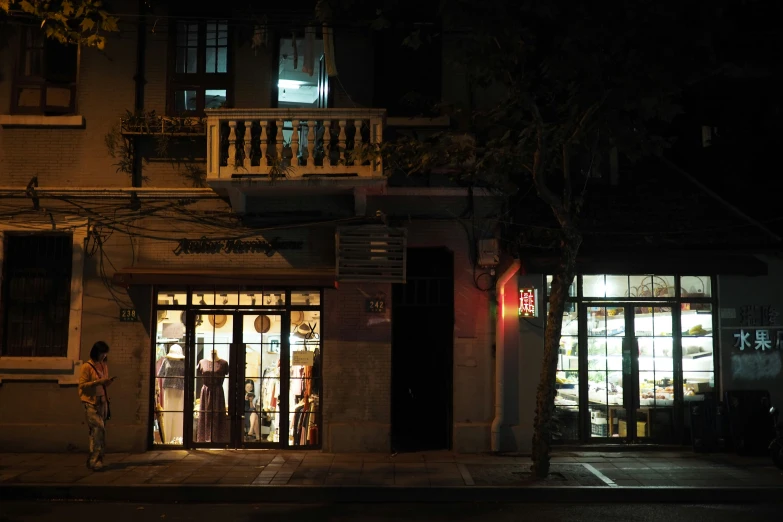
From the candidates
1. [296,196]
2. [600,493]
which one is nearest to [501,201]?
[296,196]

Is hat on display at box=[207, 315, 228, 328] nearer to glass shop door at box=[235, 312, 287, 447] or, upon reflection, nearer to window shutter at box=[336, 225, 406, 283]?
glass shop door at box=[235, 312, 287, 447]

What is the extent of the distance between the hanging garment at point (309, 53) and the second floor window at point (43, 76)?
390cm

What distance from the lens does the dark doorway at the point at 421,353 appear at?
43.5ft

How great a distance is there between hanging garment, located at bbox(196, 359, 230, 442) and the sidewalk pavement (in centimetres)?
32

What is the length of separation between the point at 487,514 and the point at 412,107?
268 inches

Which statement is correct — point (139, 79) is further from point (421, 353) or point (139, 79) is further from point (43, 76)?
point (421, 353)

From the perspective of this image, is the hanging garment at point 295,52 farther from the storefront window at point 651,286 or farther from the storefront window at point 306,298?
the storefront window at point 651,286

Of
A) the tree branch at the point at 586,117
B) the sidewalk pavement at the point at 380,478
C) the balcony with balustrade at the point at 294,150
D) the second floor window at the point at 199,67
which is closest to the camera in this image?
the sidewalk pavement at the point at 380,478

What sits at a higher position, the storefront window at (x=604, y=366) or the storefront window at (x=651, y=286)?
the storefront window at (x=651, y=286)

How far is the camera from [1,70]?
12.6m

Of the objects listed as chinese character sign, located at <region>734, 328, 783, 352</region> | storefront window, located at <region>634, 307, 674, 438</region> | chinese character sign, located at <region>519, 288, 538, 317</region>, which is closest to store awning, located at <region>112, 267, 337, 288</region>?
chinese character sign, located at <region>519, 288, 538, 317</region>

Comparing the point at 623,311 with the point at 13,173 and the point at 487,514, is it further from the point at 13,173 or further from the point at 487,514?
the point at 13,173

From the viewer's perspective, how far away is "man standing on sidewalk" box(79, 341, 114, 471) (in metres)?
10.9

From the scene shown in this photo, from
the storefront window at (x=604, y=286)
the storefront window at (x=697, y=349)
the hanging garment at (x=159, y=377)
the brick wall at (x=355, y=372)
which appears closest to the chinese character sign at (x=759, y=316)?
the storefront window at (x=697, y=349)
